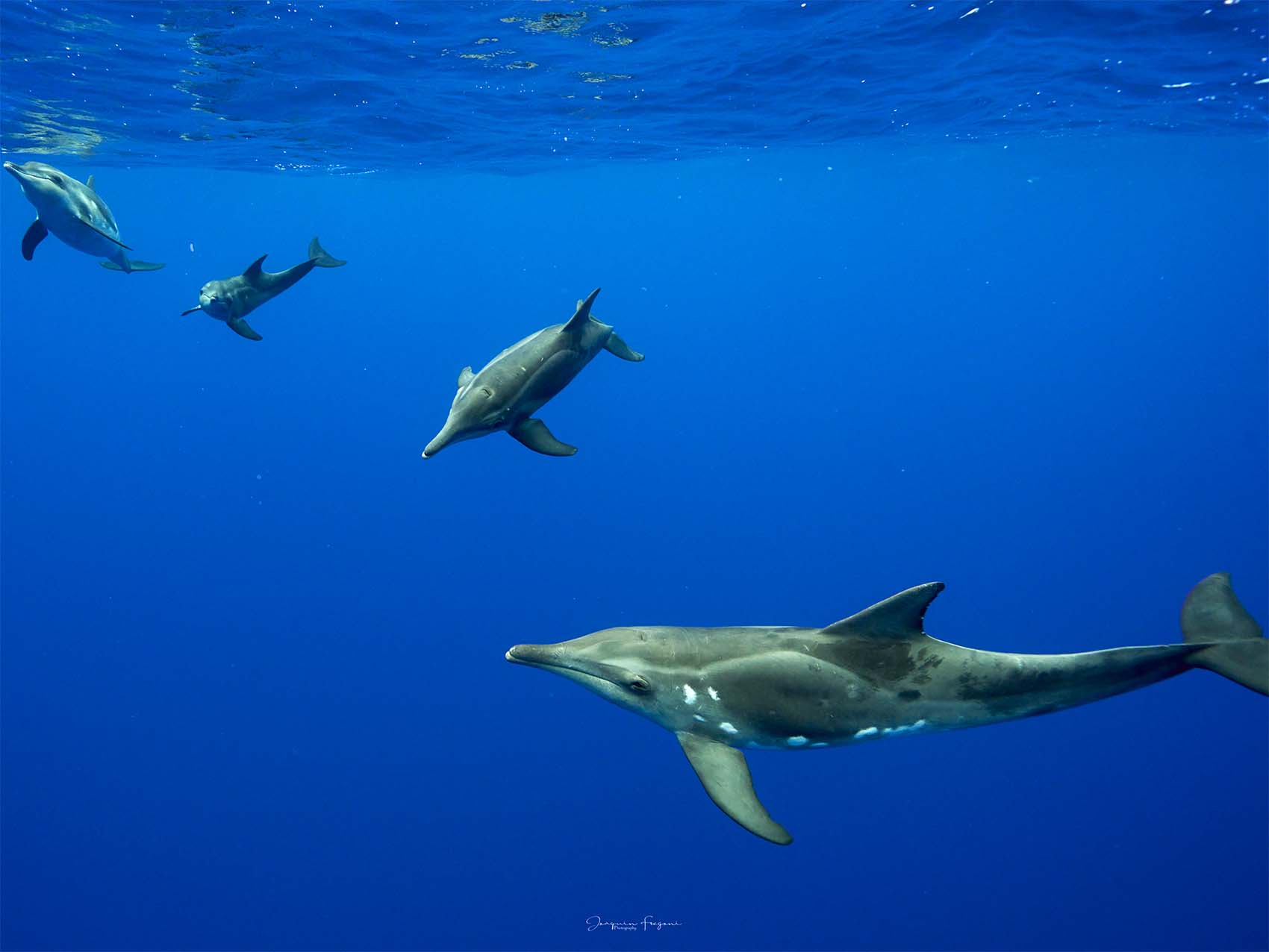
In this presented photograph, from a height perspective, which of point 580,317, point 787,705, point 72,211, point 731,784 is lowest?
point 731,784

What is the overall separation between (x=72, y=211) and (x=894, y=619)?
34.0 feet

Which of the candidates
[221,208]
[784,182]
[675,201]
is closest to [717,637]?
[784,182]

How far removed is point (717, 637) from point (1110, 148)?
119 ft

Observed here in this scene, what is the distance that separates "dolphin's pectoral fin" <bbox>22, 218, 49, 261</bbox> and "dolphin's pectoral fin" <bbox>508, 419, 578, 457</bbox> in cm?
757

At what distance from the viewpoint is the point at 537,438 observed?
8.36 m

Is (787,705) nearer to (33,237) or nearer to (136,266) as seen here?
(136,266)

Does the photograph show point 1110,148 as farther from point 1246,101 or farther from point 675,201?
point 675,201

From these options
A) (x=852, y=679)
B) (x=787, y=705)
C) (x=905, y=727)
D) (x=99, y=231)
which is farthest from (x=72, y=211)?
(x=905, y=727)

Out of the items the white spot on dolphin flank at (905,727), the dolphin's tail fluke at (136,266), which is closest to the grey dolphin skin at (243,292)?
the dolphin's tail fluke at (136,266)

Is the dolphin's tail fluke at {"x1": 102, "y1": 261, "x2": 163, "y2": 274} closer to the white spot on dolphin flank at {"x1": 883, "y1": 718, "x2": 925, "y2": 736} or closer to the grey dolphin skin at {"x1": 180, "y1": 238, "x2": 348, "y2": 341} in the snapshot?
the grey dolphin skin at {"x1": 180, "y1": 238, "x2": 348, "y2": 341}

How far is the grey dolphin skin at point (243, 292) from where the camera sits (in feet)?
35.1

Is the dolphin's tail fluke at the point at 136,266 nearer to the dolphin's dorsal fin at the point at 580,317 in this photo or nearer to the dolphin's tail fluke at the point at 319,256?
the dolphin's tail fluke at the point at 319,256

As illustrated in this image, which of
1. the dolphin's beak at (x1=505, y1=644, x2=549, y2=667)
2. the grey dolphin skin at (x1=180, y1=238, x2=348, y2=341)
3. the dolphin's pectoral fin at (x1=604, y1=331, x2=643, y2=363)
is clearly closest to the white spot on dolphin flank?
the dolphin's beak at (x1=505, y1=644, x2=549, y2=667)

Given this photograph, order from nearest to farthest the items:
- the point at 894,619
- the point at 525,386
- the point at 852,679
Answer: the point at 894,619 < the point at 852,679 < the point at 525,386
